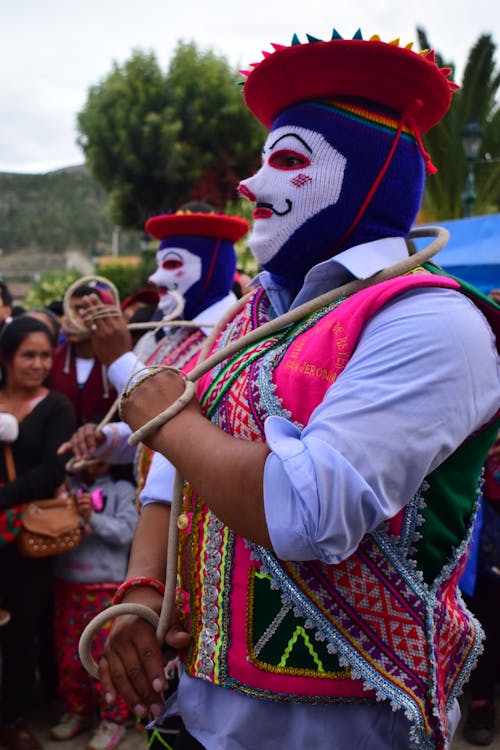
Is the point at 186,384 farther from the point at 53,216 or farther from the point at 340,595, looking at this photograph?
the point at 53,216

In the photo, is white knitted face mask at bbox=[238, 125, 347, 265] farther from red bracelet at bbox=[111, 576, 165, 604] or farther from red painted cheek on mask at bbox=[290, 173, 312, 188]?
red bracelet at bbox=[111, 576, 165, 604]

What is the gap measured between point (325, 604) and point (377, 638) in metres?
0.10

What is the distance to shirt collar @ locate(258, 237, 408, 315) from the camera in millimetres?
1416

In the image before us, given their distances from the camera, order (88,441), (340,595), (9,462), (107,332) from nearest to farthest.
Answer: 1. (340,595)
2. (107,332)
3. (88,441)
4. (9,462)

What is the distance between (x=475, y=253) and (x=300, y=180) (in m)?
4.85

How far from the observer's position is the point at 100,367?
435 centimetres

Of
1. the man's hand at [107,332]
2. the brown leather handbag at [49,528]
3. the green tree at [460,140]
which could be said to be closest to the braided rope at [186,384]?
the man's hand at [107,332]

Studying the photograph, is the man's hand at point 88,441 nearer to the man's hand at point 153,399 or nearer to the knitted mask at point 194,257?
the knitted mask at point 194,257

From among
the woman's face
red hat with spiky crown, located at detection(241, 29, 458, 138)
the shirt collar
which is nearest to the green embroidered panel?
the shirt collar

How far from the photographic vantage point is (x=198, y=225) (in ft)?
11.7

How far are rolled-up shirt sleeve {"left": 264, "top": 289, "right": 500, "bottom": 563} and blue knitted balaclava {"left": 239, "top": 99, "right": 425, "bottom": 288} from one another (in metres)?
0.37

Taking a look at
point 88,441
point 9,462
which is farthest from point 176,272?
point 9,462

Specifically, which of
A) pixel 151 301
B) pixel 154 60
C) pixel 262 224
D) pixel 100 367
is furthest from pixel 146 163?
pixel 262 224

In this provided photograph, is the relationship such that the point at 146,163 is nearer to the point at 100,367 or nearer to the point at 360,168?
the point at 100,367
